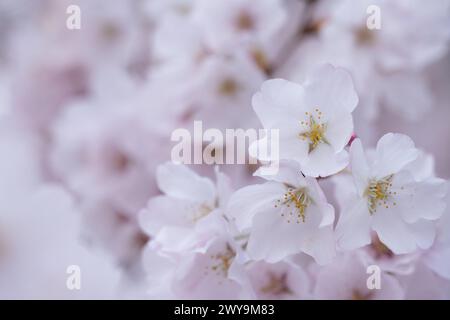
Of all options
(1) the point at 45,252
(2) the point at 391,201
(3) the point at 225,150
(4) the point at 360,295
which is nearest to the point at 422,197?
(2) the point at 391,201

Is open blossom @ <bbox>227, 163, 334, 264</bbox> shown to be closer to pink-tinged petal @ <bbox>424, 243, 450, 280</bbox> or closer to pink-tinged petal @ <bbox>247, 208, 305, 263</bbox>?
pink-tinged petal @ <bbox>247, 208, 305, 263</bbox>

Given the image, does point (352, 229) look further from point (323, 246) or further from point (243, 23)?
point (243, 23)

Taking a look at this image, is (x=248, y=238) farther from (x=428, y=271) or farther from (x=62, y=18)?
(x=62, y=18)

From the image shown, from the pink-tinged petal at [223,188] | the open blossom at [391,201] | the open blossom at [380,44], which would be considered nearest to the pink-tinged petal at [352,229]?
the open blossom at [391,201]

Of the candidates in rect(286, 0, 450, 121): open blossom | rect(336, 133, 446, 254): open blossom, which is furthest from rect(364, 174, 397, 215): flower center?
rect(286, 0, 450, 121): open blossom
